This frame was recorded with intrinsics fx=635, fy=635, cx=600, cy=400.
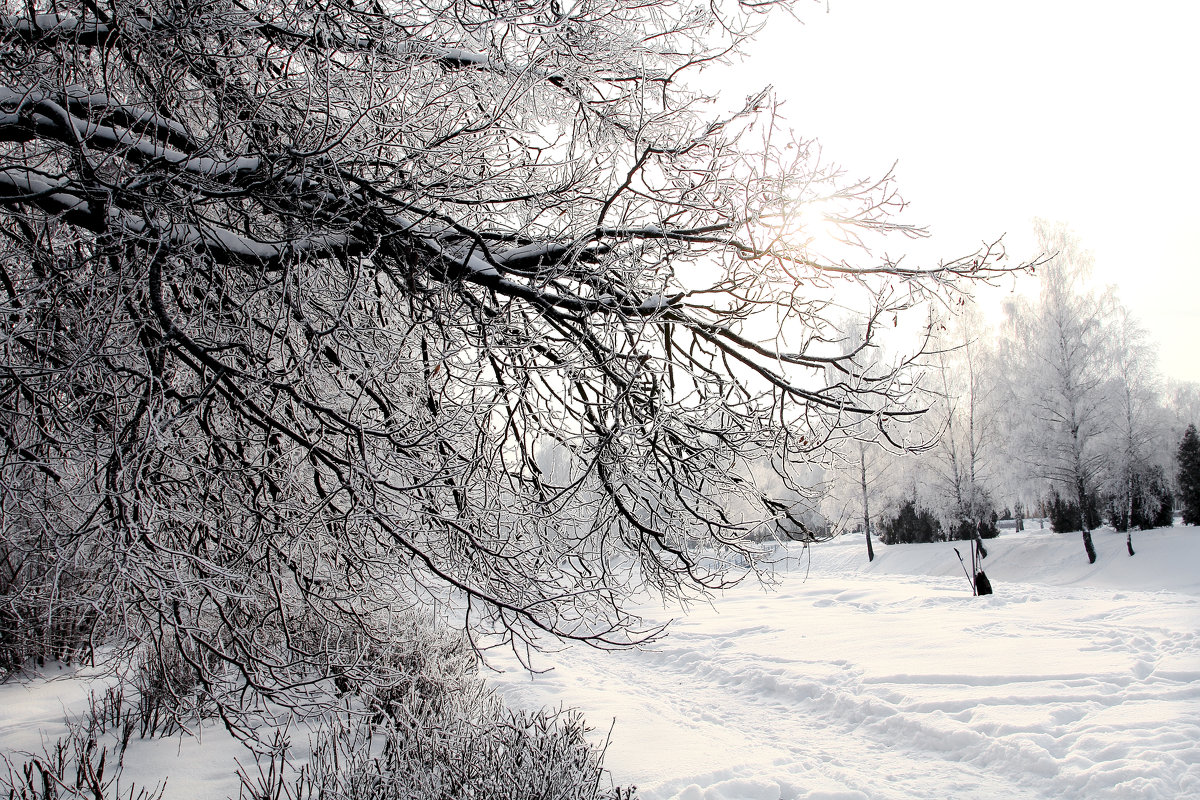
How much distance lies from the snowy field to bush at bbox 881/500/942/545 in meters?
18.4

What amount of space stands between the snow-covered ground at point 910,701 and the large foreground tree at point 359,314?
1378 millimetres

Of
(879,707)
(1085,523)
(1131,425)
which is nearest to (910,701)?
(879,707)

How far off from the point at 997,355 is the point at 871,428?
96.1ft

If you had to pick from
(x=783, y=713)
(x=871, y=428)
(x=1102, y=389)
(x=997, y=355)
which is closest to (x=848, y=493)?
(x=997, y=355)

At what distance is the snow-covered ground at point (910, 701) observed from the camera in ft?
14.1

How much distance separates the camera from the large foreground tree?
259 centimetres

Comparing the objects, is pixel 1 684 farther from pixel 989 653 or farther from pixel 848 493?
pixel 848 493

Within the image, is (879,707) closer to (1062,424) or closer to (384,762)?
(384,762)

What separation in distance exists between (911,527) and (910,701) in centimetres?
2736

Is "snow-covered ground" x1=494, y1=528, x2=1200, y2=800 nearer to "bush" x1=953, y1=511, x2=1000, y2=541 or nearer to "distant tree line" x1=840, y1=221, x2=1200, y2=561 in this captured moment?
"distant tree line" x1=840, y1=221, x2=1200, y2=561

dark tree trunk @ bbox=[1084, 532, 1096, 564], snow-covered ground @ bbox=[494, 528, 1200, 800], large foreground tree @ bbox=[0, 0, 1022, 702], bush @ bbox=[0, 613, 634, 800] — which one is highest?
large foreground tree @ bbox=[0, 0, 1022, 702]

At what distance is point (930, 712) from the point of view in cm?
568

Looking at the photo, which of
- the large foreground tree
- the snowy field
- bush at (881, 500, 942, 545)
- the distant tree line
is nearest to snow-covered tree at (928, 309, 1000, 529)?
the distant tree line

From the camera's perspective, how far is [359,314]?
10.2 ft
